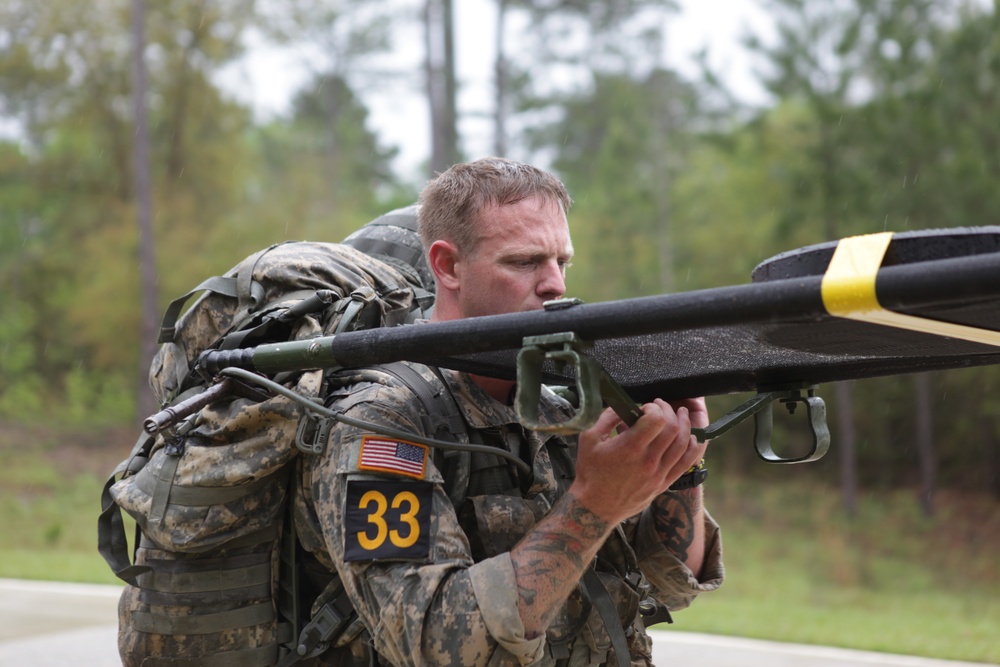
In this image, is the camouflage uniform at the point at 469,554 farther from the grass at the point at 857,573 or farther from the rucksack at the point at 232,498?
the grass at the point at 857,573

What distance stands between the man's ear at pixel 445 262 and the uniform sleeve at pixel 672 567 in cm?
86

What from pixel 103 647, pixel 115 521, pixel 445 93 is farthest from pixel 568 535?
pixel 445 93

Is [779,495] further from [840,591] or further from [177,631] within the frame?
[177,631]

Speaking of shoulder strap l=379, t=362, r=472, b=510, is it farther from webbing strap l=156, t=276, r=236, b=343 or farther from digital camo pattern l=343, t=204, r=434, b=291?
digital camo pattern l=343, t=204, r=434, b=291

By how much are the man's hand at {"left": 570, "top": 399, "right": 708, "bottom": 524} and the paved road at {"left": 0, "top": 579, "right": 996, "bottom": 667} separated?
419 cm

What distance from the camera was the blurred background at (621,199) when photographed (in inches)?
625

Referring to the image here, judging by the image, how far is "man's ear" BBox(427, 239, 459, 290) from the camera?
2381 mm

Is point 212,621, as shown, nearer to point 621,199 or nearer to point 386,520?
point 386,520

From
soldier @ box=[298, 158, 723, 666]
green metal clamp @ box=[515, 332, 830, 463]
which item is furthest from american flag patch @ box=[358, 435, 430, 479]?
green metal clamp @ box=[515, 332, 830, 463]

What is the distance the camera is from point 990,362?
7.91 ft

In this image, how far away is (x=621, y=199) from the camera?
77.9ft

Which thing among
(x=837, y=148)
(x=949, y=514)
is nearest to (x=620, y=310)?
(x=837, y=148)

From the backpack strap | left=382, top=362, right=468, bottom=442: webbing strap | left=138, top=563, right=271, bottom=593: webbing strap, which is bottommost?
left=138, top=563, right=271, bottom=593: webbing strap

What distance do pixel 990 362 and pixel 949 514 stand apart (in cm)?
1882
